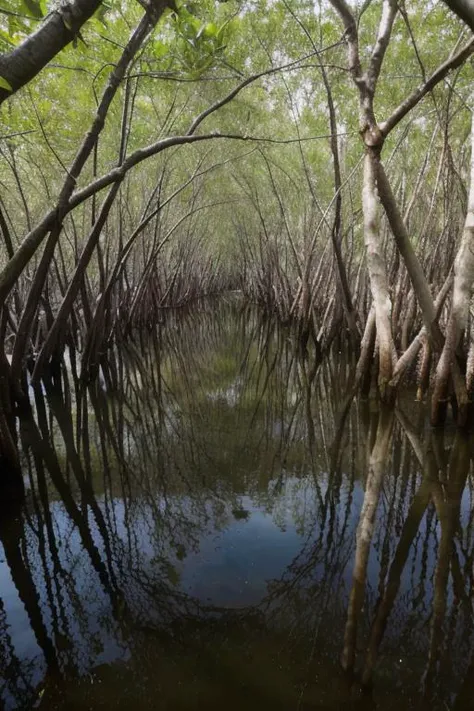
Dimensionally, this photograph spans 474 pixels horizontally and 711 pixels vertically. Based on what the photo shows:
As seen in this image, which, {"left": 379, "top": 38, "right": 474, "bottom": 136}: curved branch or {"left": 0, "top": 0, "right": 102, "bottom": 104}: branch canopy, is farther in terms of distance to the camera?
{"left": 379, "top": 38, "right": 474, "bottom": 136}: curved branch

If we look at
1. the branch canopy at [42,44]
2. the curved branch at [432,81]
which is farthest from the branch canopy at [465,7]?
the curved branch at [432,81]

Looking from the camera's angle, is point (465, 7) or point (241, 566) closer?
point (465, 7)

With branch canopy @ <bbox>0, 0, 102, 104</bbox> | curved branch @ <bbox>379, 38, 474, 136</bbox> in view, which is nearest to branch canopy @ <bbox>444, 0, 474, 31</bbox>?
branch canopy @ <bbox>0, 0, 102, 104</bbox>

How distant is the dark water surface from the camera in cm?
186

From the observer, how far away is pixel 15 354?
190 inches

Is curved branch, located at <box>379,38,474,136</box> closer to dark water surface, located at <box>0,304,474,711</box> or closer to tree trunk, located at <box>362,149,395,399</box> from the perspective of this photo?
tree trunk, located at <box>362,149,395,399</box>

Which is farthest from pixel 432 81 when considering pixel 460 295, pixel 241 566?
pixel 241 566

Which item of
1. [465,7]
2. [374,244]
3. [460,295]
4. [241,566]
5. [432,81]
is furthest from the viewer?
[460,295]

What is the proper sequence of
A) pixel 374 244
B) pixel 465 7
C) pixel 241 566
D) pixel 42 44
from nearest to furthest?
pixel 465 7, pixel 42 44, pixel 241 566, pixel 374 244

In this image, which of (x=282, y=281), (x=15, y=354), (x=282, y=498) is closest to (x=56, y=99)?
(x=15, y=354)

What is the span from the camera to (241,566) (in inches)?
103

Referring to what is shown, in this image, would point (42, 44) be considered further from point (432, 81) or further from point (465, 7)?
point (432, 81)

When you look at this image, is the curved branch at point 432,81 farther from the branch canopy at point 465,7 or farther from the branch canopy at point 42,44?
the branch canopy at point 42,44

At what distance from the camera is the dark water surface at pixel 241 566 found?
1855 mm
